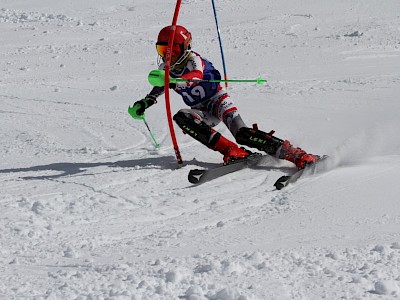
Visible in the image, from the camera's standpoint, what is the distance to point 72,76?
12500 mm

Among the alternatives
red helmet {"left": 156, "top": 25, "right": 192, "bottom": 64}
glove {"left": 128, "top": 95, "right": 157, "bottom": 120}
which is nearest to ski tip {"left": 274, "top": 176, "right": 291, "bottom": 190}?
red helmet {"left": 156, "top": 25, "right": 192, "bottom": 64}

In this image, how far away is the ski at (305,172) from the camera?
599 cm

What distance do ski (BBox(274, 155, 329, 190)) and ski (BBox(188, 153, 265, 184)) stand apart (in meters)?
0.66

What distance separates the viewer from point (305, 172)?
249 inches

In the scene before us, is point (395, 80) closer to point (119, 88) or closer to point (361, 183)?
point (119, 88)

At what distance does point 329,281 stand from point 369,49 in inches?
392

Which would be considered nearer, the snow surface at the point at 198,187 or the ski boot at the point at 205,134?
the snow surface at the point at 198,187

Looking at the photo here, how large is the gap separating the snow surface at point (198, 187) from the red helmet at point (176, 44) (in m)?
1.12

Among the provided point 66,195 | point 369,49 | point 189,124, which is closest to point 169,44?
point 189,124

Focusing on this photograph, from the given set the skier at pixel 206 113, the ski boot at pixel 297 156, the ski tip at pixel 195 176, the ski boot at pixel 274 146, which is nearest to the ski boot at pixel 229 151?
the skier at pixel 206 113

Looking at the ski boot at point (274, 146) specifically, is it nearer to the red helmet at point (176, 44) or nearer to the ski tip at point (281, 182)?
the ski tip at point (281, 182)

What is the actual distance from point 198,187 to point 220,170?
1.15ft

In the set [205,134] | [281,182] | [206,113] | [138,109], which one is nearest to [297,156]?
[281,182]

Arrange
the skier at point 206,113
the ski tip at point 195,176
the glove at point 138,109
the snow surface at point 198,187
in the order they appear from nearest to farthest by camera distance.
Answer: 1. the snow surface at point 198,187
2. the ski tip at point 195,176
3. the skier at point 206,113
4. the glove at point 138,109
